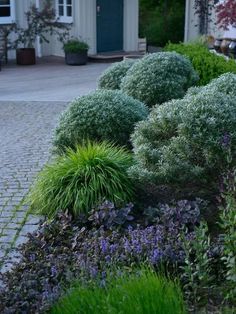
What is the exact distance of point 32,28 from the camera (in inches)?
714

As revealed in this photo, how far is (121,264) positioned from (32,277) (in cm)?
60

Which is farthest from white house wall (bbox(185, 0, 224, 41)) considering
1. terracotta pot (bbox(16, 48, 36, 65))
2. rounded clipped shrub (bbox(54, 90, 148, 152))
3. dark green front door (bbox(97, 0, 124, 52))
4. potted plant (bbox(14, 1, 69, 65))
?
rounded clipped shrub (bbox(54, 90, 148, 152))

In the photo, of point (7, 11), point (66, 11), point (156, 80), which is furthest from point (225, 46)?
point (156, 80)

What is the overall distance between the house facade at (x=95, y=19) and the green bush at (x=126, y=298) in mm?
15638

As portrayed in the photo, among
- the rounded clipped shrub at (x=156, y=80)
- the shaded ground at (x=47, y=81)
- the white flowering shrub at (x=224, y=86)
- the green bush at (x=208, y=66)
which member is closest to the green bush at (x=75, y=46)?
the shaded ground at (x=47, y=81)

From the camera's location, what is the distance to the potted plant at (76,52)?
58.0 feet

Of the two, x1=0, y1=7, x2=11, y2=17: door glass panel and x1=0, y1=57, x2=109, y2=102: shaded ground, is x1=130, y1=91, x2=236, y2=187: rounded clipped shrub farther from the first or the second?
x1=0, y1=7, x2=11, y2=17: door glass panel

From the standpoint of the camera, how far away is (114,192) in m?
5.49

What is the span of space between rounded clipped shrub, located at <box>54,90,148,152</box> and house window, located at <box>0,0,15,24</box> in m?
12.0

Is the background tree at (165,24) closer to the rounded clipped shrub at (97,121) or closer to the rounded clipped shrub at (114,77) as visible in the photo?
the rounded clipped shrub at (114,77)

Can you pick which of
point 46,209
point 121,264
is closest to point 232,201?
point 121,264

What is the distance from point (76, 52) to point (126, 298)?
14998 millimetres

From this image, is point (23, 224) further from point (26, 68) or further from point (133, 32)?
point (133, 32)

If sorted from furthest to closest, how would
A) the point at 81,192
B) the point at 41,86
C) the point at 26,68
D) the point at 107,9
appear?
the point at 107,9, the point at 26,68, the point at 41,86, the point at 81,192
